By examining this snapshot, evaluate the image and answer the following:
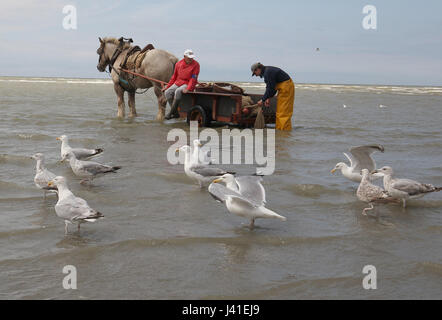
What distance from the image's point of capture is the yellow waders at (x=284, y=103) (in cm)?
1334

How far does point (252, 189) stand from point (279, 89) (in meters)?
7.75

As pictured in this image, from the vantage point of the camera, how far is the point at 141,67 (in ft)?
51.3

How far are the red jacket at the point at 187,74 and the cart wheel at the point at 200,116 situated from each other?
1.96ft

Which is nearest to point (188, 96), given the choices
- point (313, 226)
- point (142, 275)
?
point (313, 226)

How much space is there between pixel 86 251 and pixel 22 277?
75 centimetres

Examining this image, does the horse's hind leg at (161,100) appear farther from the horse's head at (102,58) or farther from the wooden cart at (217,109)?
the horse's head at (102,58)

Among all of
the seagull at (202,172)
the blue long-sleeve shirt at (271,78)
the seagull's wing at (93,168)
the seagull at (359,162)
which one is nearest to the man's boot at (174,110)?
the blue long-sleeve shirt at (271,78)

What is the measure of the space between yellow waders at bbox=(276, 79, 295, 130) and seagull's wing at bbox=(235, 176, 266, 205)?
7380mm

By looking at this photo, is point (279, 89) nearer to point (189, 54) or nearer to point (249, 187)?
point (189, 54)

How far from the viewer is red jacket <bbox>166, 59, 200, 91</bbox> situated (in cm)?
1388

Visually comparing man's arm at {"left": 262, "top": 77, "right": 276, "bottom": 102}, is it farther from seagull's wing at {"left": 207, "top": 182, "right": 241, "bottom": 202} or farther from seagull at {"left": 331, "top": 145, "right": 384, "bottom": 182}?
seagull's wing at {"left": 207, "top": 182, "right": 241, "bottom": 202}

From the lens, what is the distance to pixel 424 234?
5801 mm

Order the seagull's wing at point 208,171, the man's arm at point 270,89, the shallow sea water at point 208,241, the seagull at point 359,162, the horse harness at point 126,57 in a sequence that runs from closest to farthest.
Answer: the shallow sea water at point 208,241
the seagull's wing at point 208,171
the seagull at point 359,162
the man's arm at point 270,89
the horse harness at point 126,57

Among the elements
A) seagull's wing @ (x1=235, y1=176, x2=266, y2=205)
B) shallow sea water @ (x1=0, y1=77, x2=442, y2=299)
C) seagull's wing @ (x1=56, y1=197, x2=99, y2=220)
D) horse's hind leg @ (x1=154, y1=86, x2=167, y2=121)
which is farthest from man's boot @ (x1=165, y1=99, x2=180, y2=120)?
seagull's wing @ (x1=56, y1=197, x2=99, y2=220)
